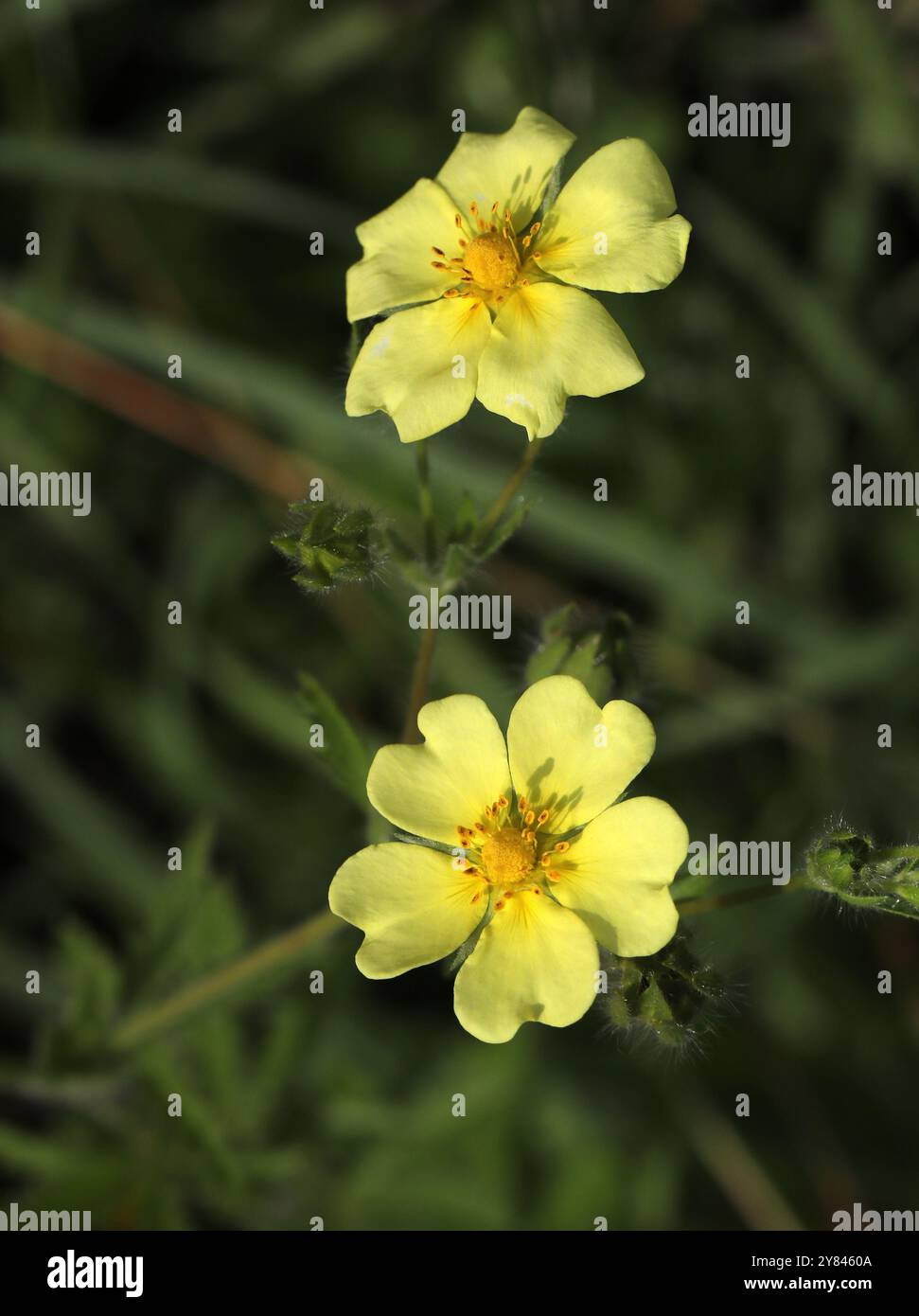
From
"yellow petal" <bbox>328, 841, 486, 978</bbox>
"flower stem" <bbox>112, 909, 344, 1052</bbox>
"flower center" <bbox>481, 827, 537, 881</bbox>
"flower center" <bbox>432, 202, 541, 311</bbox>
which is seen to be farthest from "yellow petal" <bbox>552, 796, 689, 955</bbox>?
"flower center" <bbox>432, 202, 541, 311</bbox>

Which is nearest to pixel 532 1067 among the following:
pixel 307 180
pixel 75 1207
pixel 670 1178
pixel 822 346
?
pixel 670 1178

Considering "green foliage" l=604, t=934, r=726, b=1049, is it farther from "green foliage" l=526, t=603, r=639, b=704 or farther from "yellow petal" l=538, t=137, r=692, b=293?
"yellow petal" l=538, t=137, r=692, b=293

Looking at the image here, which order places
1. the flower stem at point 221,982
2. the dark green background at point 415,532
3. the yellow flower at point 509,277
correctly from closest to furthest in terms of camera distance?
the yellow flower at point 509,277 → the flower stem at point 221,982 → the dark green background at point 415,532

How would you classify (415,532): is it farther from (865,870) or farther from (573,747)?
(865,870)

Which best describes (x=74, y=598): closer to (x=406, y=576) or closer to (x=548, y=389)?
(x=406, y=576)

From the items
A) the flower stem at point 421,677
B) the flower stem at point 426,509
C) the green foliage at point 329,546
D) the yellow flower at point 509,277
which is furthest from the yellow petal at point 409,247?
the flower stem at point 421,677

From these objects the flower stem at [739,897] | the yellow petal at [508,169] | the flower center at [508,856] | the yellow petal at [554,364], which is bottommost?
the flower stem at [739,897]

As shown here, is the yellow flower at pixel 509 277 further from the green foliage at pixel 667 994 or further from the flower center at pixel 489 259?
the green foliage at pixel 667 994
